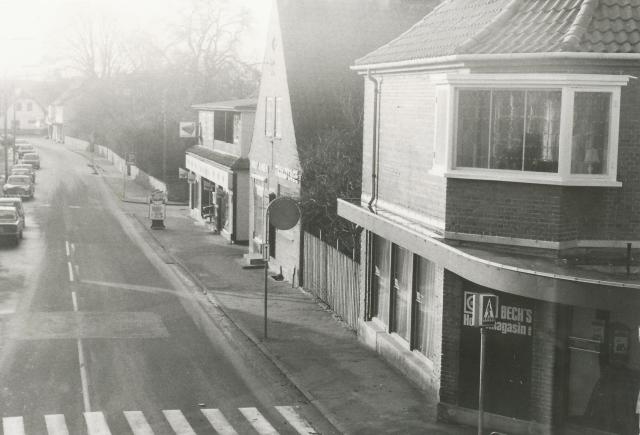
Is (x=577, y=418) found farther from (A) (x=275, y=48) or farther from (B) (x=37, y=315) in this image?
(A) (x=275, y=48)

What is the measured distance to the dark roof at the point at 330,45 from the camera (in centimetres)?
2886

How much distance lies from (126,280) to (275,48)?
29.5ft

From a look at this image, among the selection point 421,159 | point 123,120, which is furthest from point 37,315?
point 123,120

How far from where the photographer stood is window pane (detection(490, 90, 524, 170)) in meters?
13.9

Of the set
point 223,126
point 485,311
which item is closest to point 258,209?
point 223,126

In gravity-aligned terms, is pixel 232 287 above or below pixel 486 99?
below

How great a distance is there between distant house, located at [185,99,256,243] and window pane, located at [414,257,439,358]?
21120mm

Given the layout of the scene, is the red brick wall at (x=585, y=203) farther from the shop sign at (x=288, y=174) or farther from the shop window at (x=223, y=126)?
the shop window at (x=223, y=126)

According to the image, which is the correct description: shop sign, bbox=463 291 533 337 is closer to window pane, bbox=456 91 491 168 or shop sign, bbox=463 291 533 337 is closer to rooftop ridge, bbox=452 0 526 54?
window pane, bbox=456 91 491 168

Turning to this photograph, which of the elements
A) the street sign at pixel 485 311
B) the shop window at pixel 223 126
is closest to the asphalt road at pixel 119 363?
the street sign at pixel 485 311

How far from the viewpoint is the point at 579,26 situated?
13.6 metres

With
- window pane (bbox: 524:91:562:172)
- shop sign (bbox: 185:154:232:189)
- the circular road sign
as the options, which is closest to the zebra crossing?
window pane (bbox: 524:91:562:172)

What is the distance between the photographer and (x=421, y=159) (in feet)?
55.3

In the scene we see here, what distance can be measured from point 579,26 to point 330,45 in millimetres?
17493
